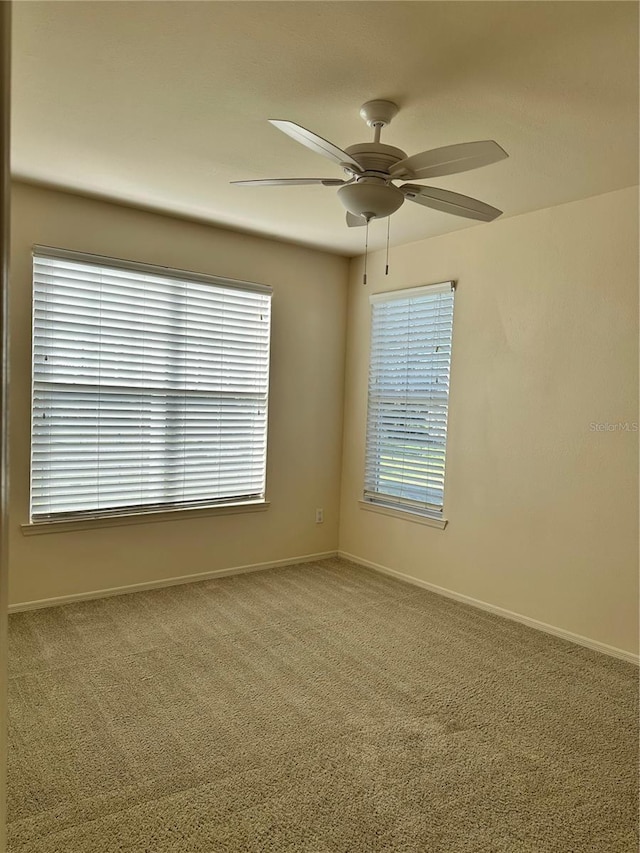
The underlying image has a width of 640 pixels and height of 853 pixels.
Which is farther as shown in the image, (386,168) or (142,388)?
(142,388)

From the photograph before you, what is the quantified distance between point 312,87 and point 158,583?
334cm

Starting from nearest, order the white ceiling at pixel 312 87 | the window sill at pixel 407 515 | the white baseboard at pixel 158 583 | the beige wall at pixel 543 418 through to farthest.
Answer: the white ceiling at pixel 312 87
the beige wall at pixel 543 418
the white baseboard at pixel 158 583
the window sill at pixel 407 515

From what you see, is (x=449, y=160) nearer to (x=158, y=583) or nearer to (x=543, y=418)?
(x=543, y=418)

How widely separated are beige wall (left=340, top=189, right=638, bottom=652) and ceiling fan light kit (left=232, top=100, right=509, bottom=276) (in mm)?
1209

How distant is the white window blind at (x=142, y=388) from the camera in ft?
12.5

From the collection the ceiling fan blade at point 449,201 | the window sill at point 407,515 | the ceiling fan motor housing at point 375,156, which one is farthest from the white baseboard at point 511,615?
the ceiling fan motor housing at point 375,156

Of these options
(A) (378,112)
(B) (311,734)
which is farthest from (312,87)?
(B) (311,734)

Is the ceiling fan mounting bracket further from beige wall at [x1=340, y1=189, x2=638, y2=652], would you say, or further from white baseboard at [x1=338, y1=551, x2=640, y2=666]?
white baseboard at [x1=338, y1=551, x2=640, y2=666]

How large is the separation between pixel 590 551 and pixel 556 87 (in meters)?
2.46

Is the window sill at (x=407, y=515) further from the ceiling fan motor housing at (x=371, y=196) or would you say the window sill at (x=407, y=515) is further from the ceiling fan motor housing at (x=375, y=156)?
the ceiling fan motor housing at (x=375, y=156)

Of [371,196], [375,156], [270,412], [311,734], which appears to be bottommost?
[311,734]

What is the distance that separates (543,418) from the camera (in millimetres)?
3777

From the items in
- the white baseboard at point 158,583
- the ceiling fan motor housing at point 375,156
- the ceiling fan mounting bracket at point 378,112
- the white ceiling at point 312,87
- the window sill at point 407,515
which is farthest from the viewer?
the window sill at point 407,515

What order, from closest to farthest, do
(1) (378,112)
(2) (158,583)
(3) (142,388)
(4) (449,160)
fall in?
(4) (449,160) < (1) (378,112) < (3) (142,388) < (2) (158,583)
